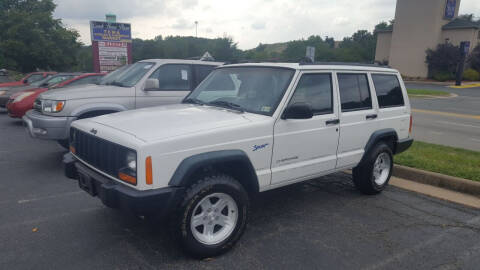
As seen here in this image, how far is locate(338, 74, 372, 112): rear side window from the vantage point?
178 inches

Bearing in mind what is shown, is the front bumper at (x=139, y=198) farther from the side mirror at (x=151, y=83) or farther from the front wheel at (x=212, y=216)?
the side mirror at (x=151, y=83)

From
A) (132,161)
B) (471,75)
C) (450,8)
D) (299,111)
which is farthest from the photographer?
(450,8)

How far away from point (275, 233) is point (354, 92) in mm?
2161

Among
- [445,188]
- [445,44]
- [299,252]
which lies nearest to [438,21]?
[445,44]

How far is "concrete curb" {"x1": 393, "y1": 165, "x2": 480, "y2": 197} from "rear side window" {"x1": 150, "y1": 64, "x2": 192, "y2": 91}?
170 inches

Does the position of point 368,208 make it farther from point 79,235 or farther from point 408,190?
point 79,235

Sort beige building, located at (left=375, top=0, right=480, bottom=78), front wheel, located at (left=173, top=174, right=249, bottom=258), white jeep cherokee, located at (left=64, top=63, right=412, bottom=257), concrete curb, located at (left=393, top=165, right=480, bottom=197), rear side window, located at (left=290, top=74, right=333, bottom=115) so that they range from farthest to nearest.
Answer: beige building, located at (left=375, top=0, right=480, bottom=78) < concrete curb, located at (left=393, top=165, right=480, bottom=197) < rear side window, located at (left=290, top=74, right=333, bottom=115) < front wheel, located at (left=173, top=174, right=249, bottom=258) < white jeep cherokee, located at (left=64, top=63, right=412, bottom=257)

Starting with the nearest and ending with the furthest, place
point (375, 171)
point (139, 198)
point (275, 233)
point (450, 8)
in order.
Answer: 1. point (139, 198)
2. point (275, 233)
3. point (375, 171)
4. point (450, 8)

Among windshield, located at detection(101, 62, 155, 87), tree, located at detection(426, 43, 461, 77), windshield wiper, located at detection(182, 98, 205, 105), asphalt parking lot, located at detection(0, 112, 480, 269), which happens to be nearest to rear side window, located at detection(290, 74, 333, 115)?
windshield wiper, located at detection(182, 98, 205, 105)

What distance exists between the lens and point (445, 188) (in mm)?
5609

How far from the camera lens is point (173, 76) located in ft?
23.2

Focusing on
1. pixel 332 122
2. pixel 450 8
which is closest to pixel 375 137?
pixel 332 122

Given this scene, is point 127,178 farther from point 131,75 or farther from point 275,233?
point 131,75

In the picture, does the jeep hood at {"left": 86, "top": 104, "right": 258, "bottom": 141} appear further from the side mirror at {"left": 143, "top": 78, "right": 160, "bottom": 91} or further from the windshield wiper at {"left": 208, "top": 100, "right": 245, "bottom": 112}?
the side mirror at {"left": 143, "top": 78, "right": 160, "bottom": 91}
